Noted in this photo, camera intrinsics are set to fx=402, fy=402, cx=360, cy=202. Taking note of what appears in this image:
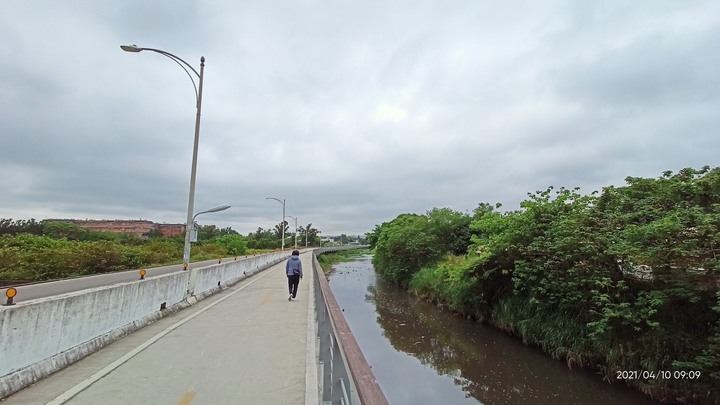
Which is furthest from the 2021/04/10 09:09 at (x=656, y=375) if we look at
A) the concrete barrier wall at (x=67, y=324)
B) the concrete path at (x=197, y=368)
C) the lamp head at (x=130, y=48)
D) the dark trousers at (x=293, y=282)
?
the lamp head at (x=130, y=48)

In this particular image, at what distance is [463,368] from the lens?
486 inches

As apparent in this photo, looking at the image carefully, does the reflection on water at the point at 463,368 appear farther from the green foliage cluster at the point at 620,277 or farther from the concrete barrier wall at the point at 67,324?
the concrete barrier wall at the point at 67,324

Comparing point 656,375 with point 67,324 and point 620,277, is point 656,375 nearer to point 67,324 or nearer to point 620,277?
point 620,277

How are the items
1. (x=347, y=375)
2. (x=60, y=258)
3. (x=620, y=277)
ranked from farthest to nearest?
(x=60, y=258)
(x=620, y=277)
(x=347, y=375)

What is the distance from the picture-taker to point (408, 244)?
29.8 m

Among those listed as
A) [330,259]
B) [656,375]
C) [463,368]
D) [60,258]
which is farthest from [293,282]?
[330,259]

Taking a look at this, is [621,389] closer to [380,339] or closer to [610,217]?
[610,217]

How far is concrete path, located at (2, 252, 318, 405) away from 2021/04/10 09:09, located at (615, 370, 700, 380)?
7577mm

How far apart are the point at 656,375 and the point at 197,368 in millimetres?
9561

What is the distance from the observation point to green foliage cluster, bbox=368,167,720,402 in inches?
329

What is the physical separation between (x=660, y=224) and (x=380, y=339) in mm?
10492

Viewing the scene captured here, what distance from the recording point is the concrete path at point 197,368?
4871 mm

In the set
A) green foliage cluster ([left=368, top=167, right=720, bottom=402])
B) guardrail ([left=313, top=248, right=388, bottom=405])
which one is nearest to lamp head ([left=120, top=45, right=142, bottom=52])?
guardrail ([left=313, top=248, right=388, bottom=405])

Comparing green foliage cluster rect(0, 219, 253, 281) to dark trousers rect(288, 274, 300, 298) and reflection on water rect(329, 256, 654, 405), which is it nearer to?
dark trousers rect(288, 274, 300, 298)
